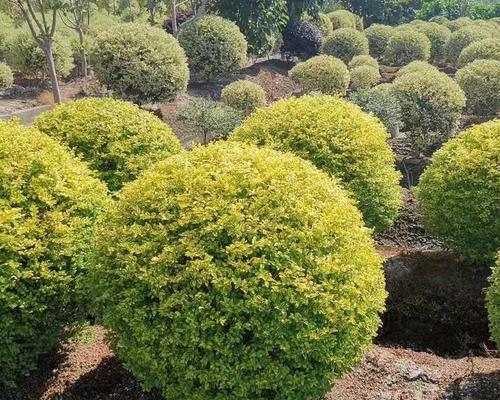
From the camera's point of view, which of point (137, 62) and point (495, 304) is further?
point (137, 62)

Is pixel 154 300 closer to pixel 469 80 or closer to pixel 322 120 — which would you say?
pixel 322 120

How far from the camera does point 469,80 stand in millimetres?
20359

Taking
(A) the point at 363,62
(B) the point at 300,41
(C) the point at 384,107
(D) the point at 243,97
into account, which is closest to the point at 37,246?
(C) the point at 384,107

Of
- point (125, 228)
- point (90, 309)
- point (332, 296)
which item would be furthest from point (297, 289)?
point (90, 309)

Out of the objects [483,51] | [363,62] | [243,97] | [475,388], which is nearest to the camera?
[475,388]

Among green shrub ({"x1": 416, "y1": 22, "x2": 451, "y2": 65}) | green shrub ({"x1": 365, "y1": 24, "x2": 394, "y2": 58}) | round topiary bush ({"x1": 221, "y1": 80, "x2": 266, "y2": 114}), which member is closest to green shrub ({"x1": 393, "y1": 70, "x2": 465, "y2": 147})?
round topiary bush ({"x1": 221, "y1": 80, "x2": 266, "y2": 114})

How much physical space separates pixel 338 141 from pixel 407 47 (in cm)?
2665

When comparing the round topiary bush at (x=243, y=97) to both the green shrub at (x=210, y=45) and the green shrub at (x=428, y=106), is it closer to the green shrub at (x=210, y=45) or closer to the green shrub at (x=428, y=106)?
the green shrub at (x=210, y=45)

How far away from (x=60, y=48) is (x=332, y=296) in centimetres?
1964

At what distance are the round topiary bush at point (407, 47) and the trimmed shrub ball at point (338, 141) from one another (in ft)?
84.9

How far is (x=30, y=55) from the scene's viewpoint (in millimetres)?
20672

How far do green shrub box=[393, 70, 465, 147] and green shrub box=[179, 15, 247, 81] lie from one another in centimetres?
856

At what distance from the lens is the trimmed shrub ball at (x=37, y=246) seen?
504 cm

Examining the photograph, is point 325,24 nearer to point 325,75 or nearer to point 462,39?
point 462,39
